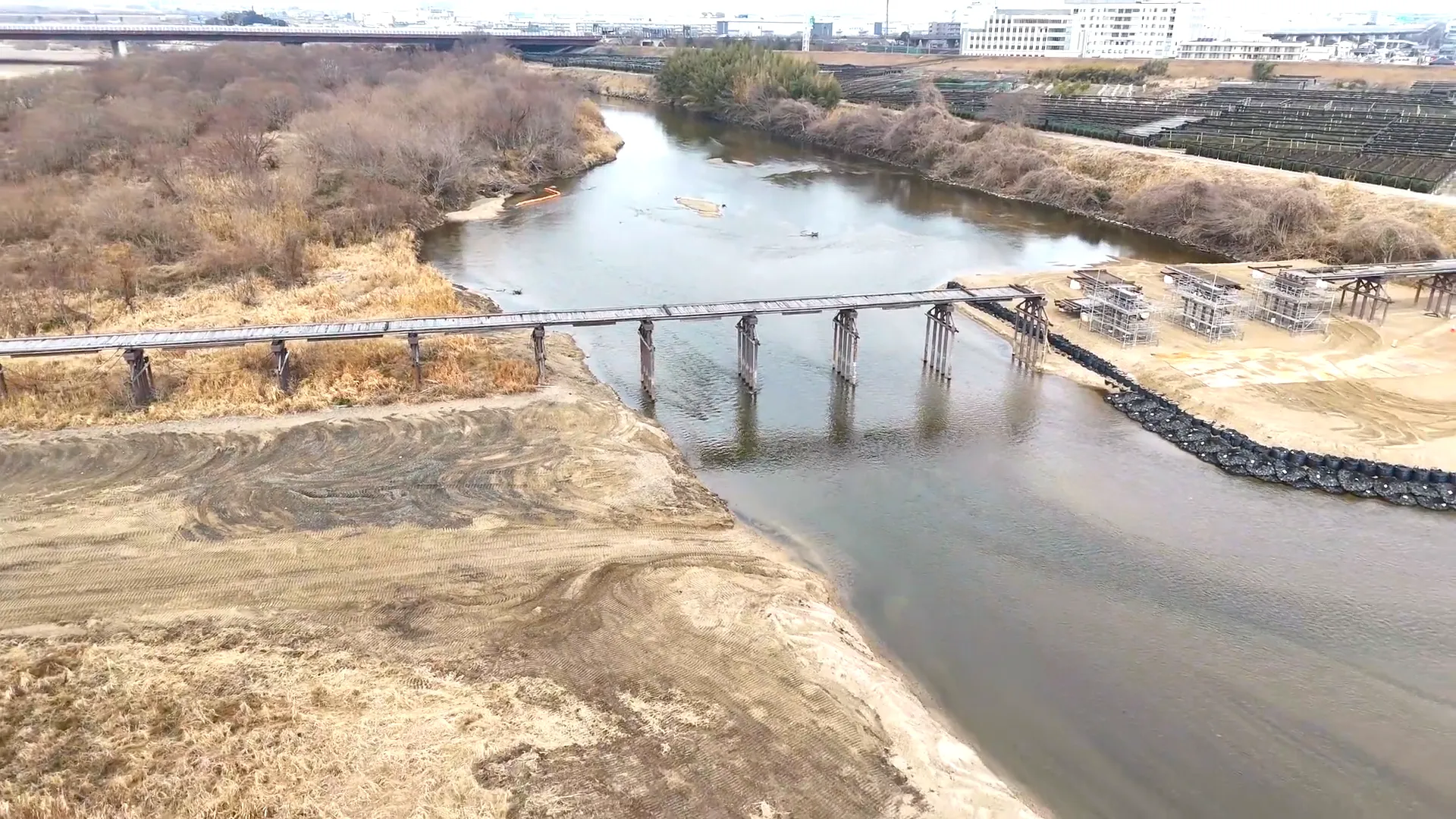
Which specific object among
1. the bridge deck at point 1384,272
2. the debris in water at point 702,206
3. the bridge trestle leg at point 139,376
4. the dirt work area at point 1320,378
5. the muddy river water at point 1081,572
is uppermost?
the bridge deck at point 1384,272

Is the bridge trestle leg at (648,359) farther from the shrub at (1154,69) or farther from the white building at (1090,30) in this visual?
the white building at (1090,30)

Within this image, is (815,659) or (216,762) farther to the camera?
(815,659)

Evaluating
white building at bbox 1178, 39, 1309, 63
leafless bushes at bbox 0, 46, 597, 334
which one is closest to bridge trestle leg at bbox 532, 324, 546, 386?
leafless bushes at bbox 0, 46, 597, 334

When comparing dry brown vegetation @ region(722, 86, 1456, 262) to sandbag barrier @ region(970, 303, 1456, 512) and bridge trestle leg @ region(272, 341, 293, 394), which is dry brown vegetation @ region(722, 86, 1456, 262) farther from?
bridge trestle leg @ region(272, 341, 293, 394)

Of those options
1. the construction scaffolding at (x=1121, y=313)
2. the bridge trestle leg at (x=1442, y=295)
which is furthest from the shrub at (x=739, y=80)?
the bridge trestle leg at (x=1442, y=295)

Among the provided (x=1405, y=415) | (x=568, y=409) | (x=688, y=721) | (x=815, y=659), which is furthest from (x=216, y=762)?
(x=1405, y=415)

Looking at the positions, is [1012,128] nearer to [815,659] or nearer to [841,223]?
[841,223]
